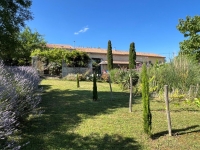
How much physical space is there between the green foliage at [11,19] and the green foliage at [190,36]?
488 inches

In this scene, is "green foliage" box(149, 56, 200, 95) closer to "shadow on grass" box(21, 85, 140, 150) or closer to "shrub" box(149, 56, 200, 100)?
"shrub" box(149, 56, 200, 100)

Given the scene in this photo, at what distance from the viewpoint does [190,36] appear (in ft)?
54.5

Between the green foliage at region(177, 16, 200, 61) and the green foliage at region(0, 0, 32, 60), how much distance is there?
1238 cm

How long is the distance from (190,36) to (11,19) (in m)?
14.8

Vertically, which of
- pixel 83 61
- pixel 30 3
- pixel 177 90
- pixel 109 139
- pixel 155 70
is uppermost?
pixel 30 3

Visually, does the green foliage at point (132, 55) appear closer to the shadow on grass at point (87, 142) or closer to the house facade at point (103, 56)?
the house facade at point (103, 56)

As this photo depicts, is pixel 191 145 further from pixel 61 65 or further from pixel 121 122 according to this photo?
pixel 61 65

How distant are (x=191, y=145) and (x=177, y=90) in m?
5.28

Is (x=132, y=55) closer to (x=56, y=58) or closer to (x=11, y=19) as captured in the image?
(x=56, y=58)

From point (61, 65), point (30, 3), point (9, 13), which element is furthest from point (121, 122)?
point (61, 65)

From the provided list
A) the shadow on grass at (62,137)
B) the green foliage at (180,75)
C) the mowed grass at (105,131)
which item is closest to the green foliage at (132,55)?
the green foliage at (180,75)

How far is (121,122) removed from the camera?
5352 millimetres

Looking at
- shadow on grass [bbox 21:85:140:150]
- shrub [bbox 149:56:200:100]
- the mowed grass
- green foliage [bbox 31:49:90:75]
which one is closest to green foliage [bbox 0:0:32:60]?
the mowed grass

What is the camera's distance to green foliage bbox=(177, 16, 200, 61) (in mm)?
15784
